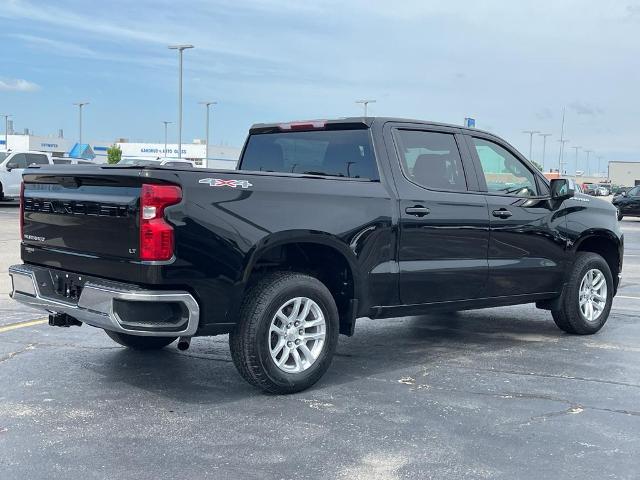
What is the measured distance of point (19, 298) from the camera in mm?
5543

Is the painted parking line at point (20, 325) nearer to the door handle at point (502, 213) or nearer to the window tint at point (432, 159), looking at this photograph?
the window tint at point (432, 159)

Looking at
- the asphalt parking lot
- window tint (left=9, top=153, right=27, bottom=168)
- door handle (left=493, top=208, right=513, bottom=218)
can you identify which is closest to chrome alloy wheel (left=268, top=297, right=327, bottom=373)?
the asphalt parking lot

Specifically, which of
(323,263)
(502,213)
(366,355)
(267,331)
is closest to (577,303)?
(502,213)

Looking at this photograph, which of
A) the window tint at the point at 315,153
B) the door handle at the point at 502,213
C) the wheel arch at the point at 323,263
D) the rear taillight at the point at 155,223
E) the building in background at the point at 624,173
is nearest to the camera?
the rear taillight at the point at 155,223

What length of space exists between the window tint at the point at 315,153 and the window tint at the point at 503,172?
1207 mm

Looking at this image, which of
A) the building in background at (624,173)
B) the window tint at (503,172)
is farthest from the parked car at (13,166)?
the building in background at (624,173)

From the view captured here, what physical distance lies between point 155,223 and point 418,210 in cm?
216

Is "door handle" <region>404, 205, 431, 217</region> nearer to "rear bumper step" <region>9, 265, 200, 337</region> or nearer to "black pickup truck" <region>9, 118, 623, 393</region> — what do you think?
"black pickup truck" <region>9, 118, 623, 393</region>

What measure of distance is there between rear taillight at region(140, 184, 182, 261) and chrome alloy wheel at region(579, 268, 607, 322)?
14.5ft

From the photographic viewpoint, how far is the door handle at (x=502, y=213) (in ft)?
21.3

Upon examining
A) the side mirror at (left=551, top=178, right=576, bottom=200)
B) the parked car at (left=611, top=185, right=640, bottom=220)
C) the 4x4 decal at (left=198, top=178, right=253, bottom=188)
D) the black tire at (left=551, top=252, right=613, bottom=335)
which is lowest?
the parked car at (left=611, top=185, right=640, bottom=220)

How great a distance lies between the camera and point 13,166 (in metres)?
27.0

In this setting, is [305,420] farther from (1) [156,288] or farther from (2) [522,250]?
(2) [522,250]

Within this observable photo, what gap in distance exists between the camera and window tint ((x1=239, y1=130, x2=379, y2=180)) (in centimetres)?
596
